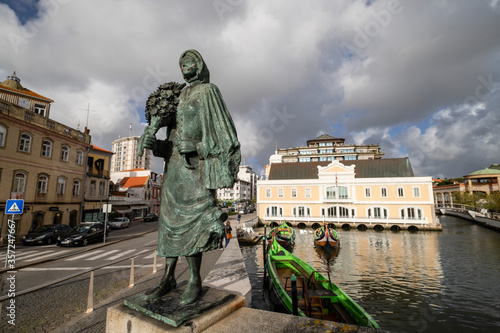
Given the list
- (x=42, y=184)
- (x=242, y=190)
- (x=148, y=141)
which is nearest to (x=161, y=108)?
(x=148, y=141)

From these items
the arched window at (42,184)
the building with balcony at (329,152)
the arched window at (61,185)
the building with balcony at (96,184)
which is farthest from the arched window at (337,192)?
the arched window at (42,184)

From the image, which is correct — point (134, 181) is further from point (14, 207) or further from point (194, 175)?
point (194, 175)

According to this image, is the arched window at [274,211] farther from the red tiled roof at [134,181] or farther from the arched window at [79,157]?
the arched window at [79,157]

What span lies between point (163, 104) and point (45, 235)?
21.4 meters

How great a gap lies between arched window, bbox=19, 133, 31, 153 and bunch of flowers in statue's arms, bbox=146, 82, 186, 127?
2450cm

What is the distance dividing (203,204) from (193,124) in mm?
979

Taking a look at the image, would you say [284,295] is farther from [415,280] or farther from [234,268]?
[415,280]

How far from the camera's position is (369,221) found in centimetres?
3666

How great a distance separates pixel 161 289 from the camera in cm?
281

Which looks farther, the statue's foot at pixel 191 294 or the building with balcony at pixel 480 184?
the building with balcony at pixel 480 184

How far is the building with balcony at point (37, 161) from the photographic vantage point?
19.0 metres

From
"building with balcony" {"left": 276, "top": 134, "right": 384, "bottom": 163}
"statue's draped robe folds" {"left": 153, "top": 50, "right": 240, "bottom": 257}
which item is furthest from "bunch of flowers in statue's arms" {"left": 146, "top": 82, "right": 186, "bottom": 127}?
"building with balcony" {"left": 276, "top": 134, "right": 384, "bottom": 163}

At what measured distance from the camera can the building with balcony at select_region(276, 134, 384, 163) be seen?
69312 mm

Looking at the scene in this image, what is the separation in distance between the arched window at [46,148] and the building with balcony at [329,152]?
52.0 m
